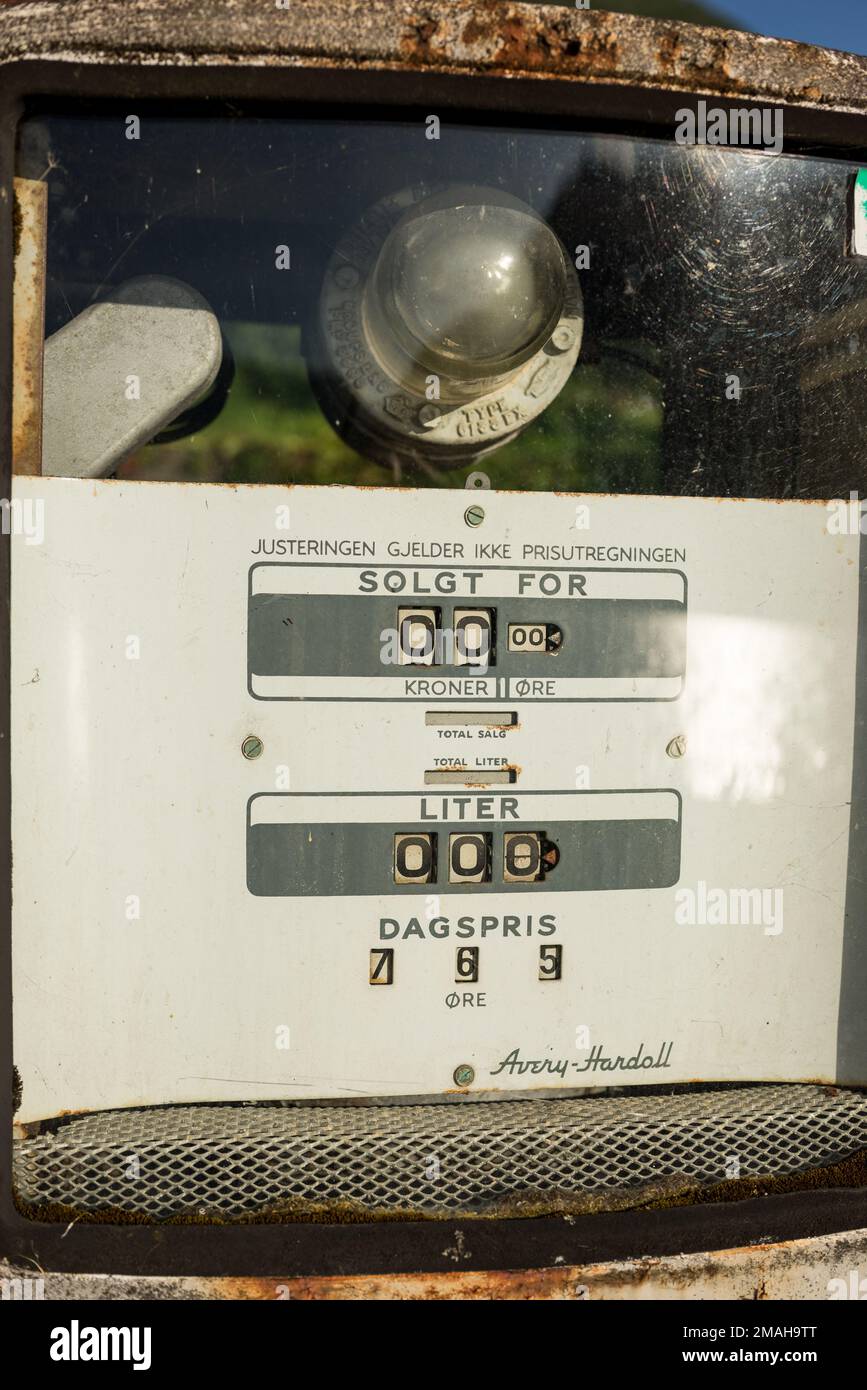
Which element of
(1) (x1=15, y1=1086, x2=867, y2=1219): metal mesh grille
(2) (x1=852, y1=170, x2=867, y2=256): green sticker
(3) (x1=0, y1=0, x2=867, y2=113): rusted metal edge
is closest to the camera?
(3) (x1=0, y1=0, x2=867, y2=113): rusted metal edge

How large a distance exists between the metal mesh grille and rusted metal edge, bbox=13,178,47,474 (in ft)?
2.83

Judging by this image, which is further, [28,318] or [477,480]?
[477,480]

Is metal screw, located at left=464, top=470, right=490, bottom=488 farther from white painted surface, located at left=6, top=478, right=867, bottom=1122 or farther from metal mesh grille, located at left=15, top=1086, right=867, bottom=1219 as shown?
metal mesh grille, located at left=15, top=1086, right=867, bottom=1219

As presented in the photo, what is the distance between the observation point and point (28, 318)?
1.45 m

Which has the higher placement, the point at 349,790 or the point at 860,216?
the point at 860,216

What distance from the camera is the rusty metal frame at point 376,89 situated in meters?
1.41

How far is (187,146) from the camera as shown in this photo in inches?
59.1

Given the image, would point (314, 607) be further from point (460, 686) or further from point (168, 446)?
point (168, 446)

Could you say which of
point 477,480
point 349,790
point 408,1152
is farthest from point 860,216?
→ point 408,1152

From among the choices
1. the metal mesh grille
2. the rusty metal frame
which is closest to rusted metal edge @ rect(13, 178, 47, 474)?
the rusty metal frame

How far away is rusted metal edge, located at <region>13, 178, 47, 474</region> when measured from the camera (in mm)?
1444

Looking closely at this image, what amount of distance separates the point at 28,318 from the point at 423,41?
1.91 feet

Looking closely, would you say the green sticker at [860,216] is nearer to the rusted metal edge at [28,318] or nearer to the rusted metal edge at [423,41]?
the rusted metal edge at [423,41]

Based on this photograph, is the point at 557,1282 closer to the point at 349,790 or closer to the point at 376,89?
the point at 349,790
